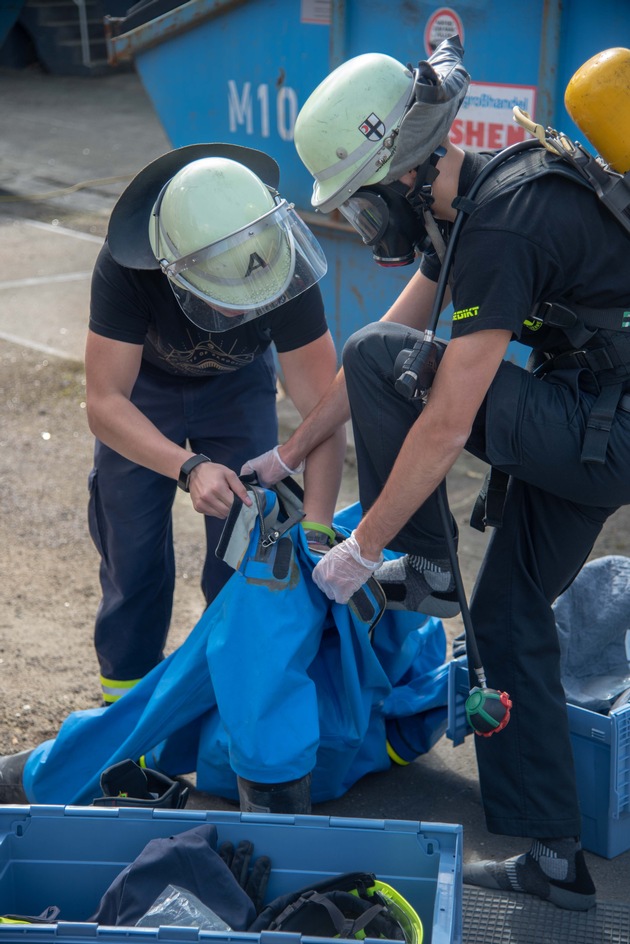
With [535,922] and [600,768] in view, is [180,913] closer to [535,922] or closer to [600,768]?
[535,922]

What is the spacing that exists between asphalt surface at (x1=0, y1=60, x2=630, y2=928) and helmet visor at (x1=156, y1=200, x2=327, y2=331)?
1267mm

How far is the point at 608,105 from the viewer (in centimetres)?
215

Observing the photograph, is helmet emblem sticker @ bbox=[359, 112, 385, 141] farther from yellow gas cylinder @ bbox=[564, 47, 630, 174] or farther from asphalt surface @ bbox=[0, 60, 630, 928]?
asphalt surface @ bbox=[0, 60, 630, 928]

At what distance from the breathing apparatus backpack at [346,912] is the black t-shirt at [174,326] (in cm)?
137

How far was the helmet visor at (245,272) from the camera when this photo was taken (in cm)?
235

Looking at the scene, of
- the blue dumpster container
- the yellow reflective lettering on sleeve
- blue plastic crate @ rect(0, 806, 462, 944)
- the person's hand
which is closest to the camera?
blue plastic crate @ rect(0, 806, 462, 944)

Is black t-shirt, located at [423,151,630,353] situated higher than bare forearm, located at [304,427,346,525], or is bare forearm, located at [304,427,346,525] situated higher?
black t-shirt, located at [423,151,630,353]

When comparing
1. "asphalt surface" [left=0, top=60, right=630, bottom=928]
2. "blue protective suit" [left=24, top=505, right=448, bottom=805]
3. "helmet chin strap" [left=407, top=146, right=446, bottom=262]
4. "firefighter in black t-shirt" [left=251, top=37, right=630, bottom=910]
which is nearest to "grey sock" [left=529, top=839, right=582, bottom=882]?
"firefighter in black t-shirt" [left=251, top=37, right=630, bottom=910]

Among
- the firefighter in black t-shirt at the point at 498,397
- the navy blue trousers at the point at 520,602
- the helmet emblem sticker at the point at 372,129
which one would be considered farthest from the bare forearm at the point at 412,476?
the helmet emblem sticker at the point at 372,129

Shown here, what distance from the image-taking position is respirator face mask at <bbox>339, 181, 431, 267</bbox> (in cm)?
227

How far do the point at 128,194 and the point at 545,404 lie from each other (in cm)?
112

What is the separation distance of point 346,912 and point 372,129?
4.88 ft

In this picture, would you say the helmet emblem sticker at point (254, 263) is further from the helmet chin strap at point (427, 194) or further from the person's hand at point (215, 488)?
the person's hand at point (215, 488)

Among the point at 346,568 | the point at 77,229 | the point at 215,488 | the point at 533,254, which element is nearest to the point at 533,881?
the point at 346,568
